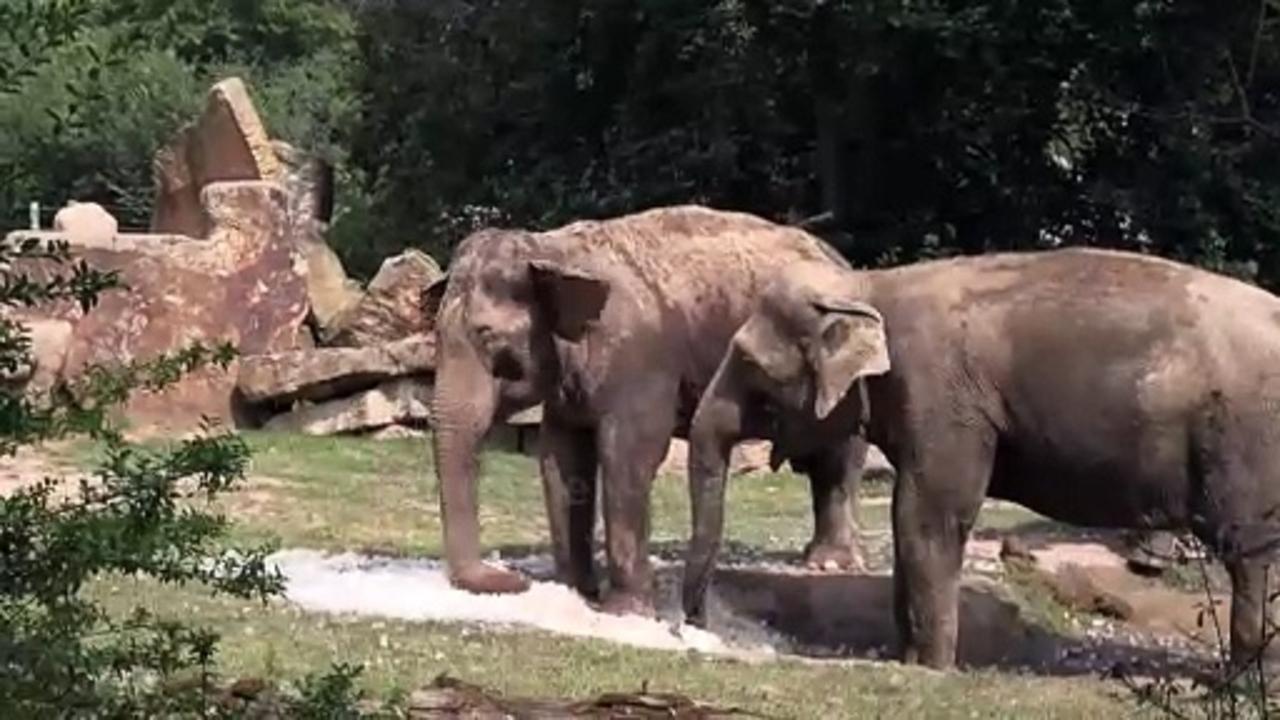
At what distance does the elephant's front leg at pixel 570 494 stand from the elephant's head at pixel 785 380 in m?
0.81

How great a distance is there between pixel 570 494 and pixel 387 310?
27.7 ft

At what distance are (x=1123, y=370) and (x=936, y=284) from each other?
0.81 metres

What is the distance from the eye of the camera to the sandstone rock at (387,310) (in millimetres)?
19062

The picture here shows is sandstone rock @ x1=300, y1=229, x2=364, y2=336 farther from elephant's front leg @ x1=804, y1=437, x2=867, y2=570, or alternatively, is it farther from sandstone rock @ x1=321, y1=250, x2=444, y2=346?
elephant's front leg @ x1=804, y1=437, x2=867, y2=570

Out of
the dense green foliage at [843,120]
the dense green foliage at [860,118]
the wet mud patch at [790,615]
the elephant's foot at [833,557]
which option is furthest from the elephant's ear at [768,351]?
the dense green foliage at [860,118]

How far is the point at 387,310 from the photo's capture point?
63.0 ft

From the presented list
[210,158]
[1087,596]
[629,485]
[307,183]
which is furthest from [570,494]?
[307,183]

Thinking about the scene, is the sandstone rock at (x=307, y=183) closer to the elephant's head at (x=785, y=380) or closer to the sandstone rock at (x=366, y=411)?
the sandstone rock at (x=366, y=411)

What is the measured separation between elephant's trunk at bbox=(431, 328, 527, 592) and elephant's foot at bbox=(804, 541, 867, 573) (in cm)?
186

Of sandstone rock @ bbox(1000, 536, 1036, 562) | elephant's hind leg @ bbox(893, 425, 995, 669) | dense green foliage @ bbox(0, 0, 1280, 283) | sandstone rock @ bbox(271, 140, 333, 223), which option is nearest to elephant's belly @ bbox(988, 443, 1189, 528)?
elephant's hind leg @ bbox(893, 425, 995, 669)

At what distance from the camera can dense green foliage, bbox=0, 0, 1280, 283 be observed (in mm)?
19000

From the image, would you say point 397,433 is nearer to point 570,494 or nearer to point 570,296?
point 570,494

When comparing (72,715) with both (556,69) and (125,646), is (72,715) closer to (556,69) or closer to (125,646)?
(125,646)

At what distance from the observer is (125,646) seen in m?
4.17
